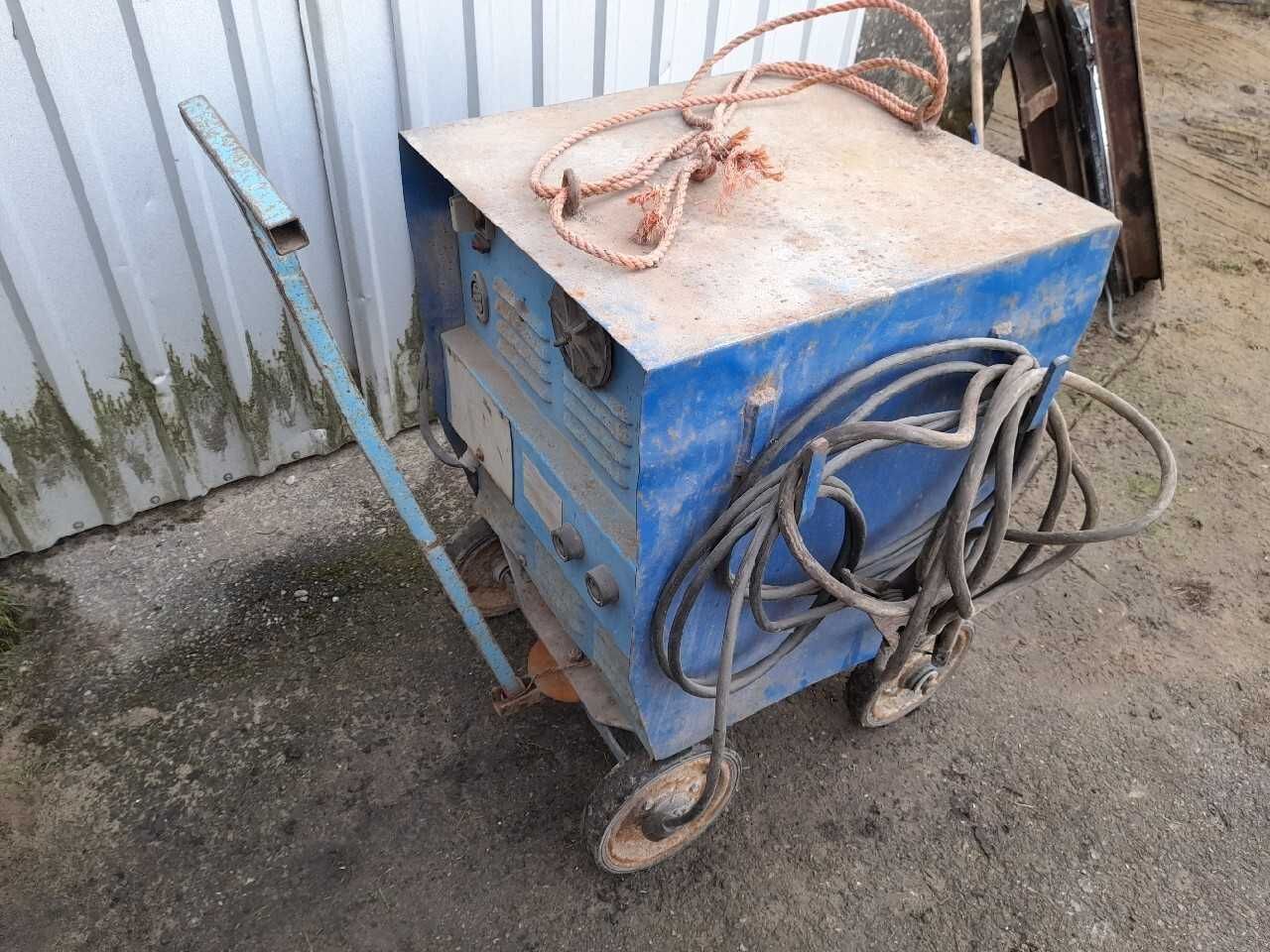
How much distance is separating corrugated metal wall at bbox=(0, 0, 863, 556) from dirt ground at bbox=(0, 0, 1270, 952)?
0.29m

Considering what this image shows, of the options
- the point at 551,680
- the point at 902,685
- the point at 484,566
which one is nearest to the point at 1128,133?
the point at 902,685

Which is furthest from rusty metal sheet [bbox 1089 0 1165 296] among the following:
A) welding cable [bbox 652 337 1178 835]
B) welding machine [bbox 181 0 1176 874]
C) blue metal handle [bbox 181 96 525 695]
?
blue metal handle [bbox 181 96 525 695]

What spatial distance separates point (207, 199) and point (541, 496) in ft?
4.60

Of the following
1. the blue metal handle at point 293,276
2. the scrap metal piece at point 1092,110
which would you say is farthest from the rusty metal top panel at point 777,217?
the scrap metal piece at point 1092,110

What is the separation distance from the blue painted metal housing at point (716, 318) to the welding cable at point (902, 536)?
1.8 inches

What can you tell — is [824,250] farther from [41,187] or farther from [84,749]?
[84,749]

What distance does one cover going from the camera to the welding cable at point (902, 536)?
151 centimetres

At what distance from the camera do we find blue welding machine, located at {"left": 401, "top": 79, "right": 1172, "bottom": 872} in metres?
1.47

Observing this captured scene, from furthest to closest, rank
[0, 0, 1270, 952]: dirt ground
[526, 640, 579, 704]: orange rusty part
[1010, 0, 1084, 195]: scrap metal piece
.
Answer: [1010, 0, 1084, 195]: scrap metal piece < [526, 640, 579, 704]: orange rusty part < [0, 0, 1270, 952]: dirt ground

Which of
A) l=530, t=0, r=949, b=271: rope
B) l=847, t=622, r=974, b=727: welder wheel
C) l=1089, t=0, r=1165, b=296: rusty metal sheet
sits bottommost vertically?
l=847, t=622, r=974, b=727: welder wheel

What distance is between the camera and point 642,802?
6.61 ft

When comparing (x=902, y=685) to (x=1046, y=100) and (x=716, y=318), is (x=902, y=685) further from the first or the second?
(x=1046, y=100)

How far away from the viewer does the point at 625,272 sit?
1506 mm

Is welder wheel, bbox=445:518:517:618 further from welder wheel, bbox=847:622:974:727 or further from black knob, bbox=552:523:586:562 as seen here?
welder wheel, bbox=847:622:974:727
